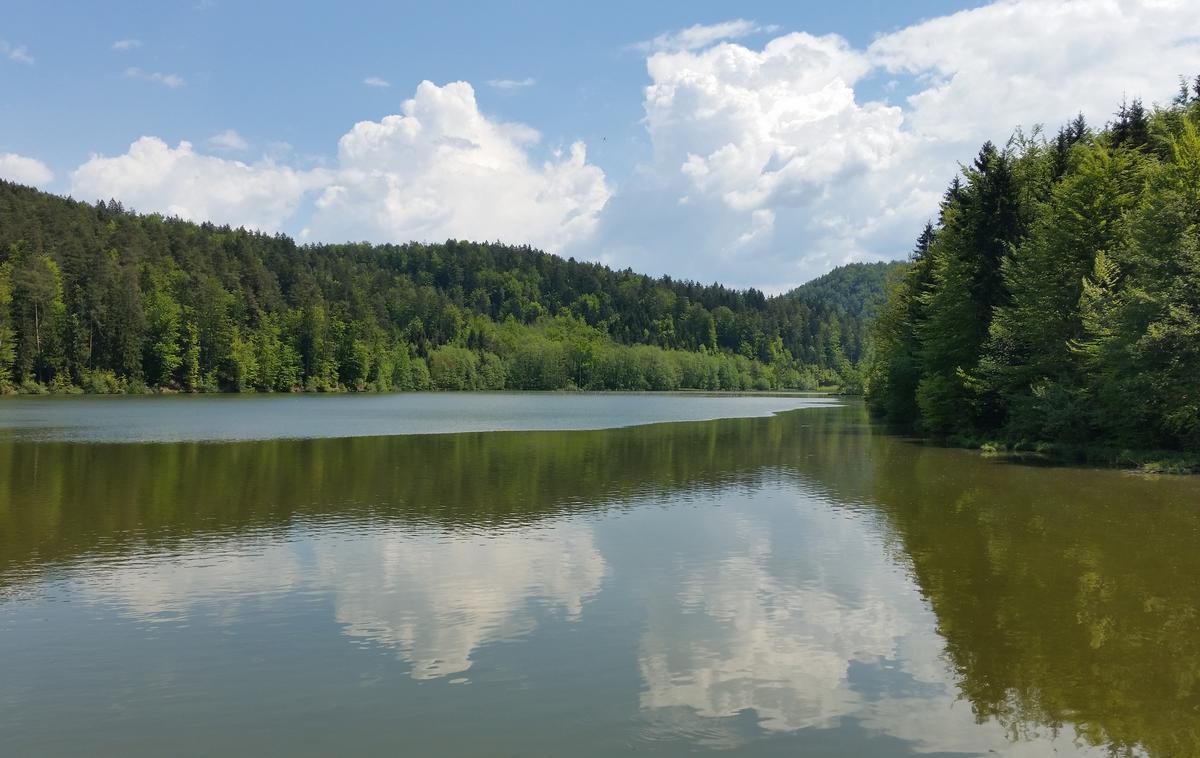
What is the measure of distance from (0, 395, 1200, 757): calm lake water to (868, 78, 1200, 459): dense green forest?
5.90 metres

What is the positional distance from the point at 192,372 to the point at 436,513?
12593cm

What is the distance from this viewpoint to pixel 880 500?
28.6 m

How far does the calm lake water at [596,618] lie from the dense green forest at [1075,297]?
19.4 feet

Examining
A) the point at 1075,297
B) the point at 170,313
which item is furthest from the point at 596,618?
the point at 170,313

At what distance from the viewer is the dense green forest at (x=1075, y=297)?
114ft

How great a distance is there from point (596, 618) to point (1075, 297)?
37.0 metres

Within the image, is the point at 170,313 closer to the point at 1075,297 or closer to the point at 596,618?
the point at 1075,297

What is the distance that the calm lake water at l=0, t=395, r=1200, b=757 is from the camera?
34.0 feet

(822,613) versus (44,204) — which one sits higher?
(44,204)

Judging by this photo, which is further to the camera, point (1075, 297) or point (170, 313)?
point (170, 313)

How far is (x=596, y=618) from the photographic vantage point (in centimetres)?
1488

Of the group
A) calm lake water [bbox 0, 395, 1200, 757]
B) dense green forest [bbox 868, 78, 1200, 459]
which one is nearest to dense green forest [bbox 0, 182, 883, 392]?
dense green forest [bbox 868, 78, 1200, 459]

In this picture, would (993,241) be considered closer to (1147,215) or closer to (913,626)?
(1147,215)

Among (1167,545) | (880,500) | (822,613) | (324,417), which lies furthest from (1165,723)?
(324,417)
